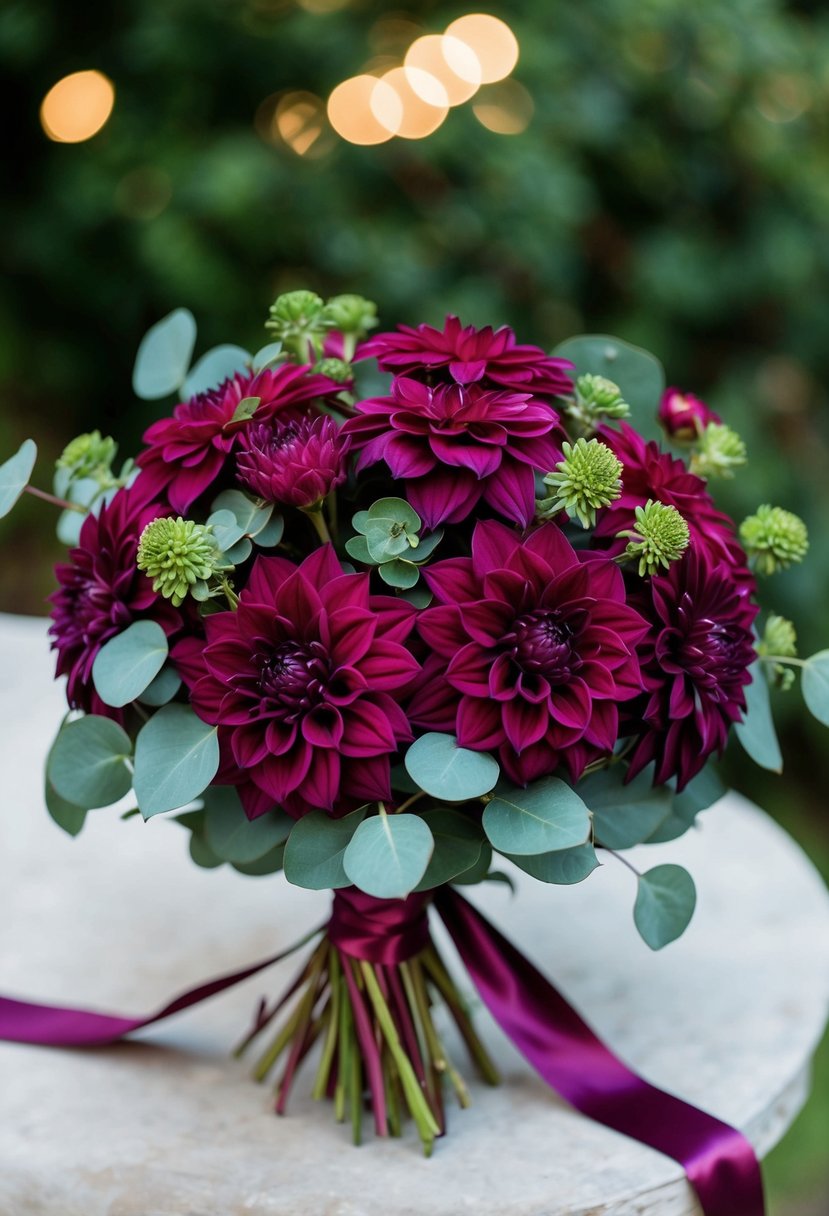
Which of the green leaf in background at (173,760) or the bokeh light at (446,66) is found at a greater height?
the bokeh light at (446,66)

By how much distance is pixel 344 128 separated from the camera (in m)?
1.93

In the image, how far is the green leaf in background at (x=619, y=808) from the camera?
71 centimetres

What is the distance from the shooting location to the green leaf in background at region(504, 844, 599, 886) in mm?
648

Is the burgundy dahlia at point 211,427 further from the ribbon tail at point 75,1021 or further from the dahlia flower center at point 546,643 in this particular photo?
the ribbon tail at point 75,1021

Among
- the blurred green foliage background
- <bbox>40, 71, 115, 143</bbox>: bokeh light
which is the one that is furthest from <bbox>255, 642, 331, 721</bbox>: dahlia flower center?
<bbox>40, 71, 115, 143</bbox>: bokeh light

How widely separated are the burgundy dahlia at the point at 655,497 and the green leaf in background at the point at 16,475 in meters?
0.32

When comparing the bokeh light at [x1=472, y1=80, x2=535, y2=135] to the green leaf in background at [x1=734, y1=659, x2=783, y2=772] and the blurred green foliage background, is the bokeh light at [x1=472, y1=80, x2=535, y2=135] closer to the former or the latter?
the blurred green foliage background

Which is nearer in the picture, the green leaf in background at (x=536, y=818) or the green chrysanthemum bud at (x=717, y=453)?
the green leaf in background at (x=536, y=818)

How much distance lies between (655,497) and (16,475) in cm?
36

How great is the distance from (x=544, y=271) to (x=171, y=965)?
4.40 ft

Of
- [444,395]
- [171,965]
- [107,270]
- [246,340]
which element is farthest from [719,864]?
[107,270]

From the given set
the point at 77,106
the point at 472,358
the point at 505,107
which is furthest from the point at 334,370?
the point at 77,106

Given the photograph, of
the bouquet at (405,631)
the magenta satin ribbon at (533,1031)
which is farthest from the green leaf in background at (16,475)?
the magenta satin ribbon at (533,1031)

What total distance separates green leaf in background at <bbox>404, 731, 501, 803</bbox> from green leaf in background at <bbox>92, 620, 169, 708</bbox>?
150 mm
